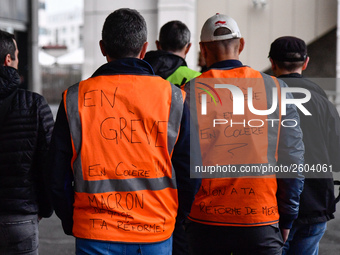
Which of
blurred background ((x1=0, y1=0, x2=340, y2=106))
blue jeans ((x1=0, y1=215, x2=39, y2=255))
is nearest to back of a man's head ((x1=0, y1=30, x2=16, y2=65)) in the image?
blue jeans ((x1=0, y1=215, x2=39, y2=255))

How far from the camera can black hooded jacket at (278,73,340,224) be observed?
3.14 meters

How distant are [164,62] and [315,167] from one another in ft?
5.14

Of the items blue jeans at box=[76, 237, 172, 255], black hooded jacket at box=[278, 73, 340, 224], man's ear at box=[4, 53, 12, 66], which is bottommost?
blue jeans at box=[76, 237, 172, 255]

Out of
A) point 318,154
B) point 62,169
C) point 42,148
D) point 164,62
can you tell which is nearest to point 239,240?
point 318,154

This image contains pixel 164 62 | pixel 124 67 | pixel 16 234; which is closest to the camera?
pixel 124 67

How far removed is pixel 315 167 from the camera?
312 cm

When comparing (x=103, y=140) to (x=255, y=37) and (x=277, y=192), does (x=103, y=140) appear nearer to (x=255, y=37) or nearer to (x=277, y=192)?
(x=277, y=192)

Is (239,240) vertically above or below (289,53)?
below

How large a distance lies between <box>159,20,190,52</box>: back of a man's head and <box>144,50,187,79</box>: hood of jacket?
0.11 m

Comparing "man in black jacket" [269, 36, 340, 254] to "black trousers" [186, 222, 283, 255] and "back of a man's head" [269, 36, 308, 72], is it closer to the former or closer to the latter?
"back of a man's head" [269, 36, 308, 72]

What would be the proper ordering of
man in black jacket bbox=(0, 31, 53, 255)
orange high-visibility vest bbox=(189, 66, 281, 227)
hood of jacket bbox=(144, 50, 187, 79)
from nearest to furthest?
orange high-visibility vest bbox=(189, 66, 281, 227)
man in black jacket bbox=(0, 31, 53, 255)
hood of jacket bbox=(144, 50, 187, 79)

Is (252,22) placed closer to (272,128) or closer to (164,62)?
(164,62)

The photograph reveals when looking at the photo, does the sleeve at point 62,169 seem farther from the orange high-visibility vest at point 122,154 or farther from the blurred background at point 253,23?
the blurred background at point 253,23

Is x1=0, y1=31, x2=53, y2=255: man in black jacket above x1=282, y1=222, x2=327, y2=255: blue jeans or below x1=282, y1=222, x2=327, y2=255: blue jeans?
above
